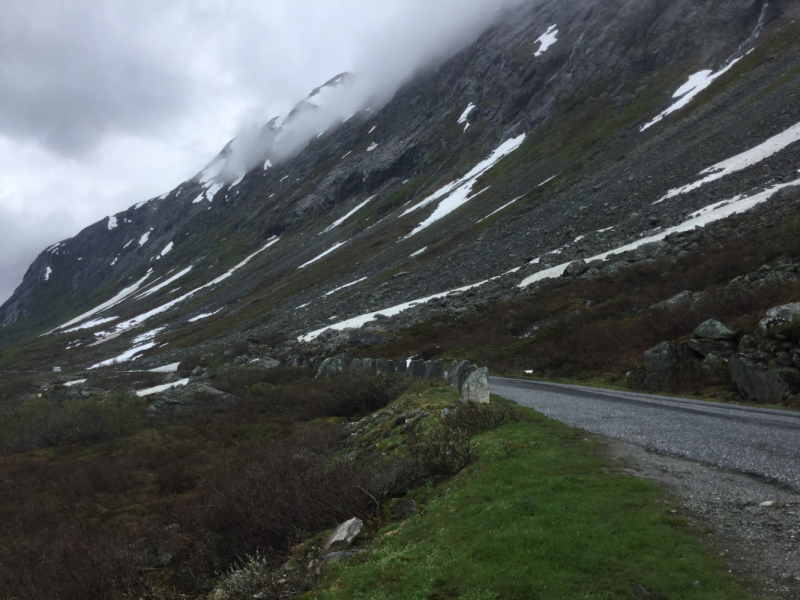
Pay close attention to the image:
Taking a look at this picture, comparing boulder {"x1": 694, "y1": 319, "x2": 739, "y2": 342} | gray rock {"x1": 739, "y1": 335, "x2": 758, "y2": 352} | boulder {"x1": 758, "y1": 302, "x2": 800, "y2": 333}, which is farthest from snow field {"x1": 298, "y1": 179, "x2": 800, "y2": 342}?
gray rock {"x1": 739, "y1": 335, "x2": 758, "y2": 352}

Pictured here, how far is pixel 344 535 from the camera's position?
9.12 meters

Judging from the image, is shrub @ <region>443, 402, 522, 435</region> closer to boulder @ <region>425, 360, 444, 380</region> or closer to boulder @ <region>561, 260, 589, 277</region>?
boulder @ <region>425, 360, 444, 380</region>

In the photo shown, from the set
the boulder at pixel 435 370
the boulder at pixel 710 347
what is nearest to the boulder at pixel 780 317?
the boulder at pixel 710 347

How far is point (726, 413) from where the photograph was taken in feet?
43.9

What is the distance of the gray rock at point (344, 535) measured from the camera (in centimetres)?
888

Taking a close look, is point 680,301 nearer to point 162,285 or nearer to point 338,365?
point 338,365

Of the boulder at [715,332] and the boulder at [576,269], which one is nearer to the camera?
the boulder at [715,332]

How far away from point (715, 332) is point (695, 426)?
649 cm

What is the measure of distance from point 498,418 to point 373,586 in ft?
26.7

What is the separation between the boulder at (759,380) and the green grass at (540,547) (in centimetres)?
802

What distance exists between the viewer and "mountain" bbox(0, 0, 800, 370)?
45.5m

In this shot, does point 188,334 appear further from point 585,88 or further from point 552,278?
point 585,88

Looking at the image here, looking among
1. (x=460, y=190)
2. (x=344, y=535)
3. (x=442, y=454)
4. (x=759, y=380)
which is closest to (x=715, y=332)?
(x=759, y=380)

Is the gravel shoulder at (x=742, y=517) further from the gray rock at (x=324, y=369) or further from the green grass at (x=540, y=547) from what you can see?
the gray rock at (x=324, y=369)
